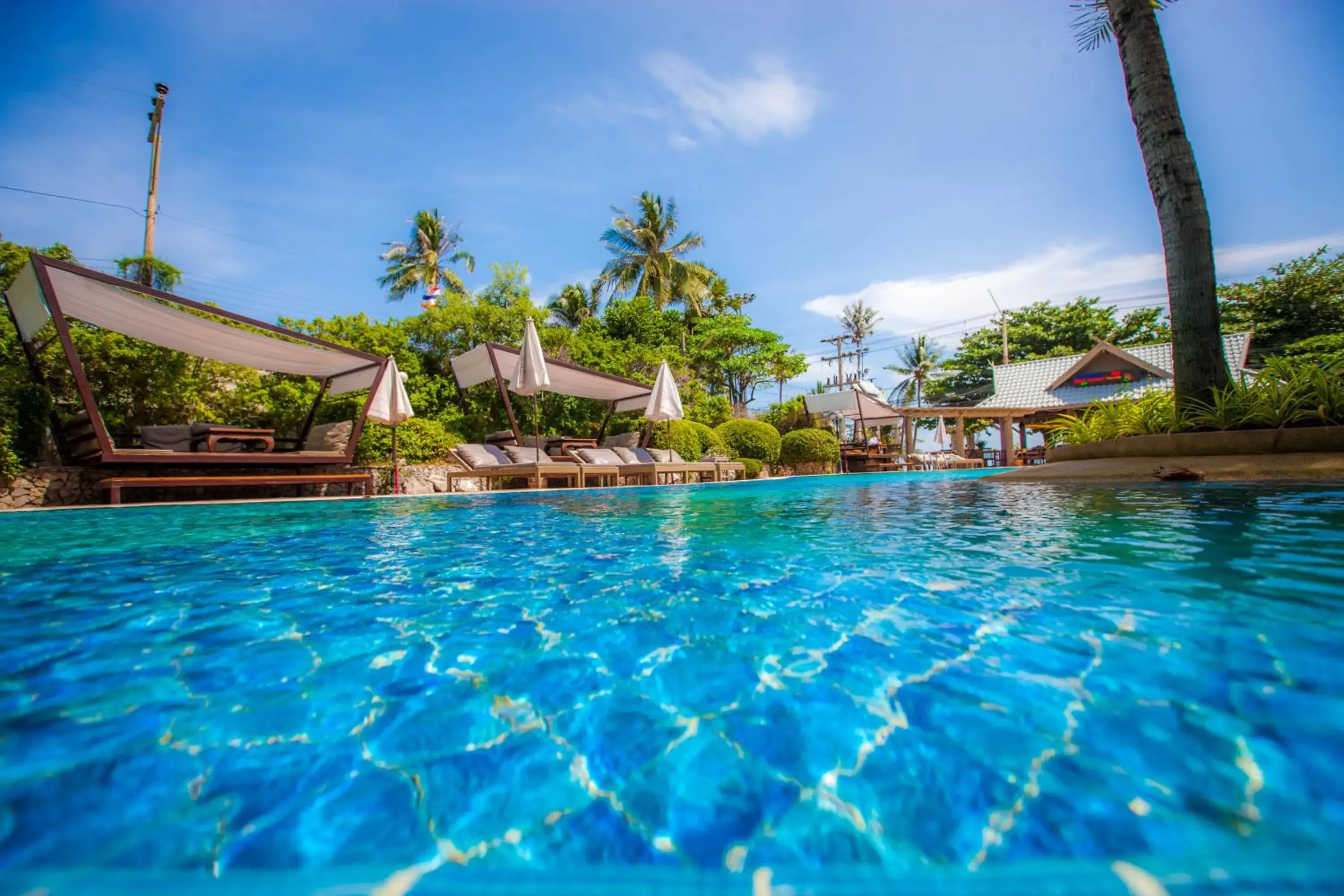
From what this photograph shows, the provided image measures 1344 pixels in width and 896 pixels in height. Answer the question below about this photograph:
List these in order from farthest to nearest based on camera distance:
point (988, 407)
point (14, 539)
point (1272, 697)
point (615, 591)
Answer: point (988, 407), point (14, 539), point (615, 591), point (1272, 697)

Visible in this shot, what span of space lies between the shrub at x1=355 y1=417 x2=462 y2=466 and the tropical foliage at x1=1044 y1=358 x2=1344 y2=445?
12177mm

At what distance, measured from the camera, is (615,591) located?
2.40m

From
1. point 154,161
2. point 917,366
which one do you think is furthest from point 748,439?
point 917,366

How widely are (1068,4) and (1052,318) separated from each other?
112ft

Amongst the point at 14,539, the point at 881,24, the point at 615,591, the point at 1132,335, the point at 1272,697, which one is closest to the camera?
the point at 1272,697

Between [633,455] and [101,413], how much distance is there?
9.67m

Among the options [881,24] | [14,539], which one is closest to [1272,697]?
[14,539]

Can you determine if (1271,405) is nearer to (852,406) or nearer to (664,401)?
(664,401)

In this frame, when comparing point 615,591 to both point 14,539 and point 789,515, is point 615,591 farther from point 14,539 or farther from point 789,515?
point 14,539

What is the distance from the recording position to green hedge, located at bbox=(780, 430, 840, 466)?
59.1ft

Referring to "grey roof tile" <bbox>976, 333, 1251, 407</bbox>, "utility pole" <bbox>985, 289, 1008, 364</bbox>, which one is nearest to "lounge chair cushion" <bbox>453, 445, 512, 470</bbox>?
"grey roof tile" <bbox>976, 333, 1251, 407</bbox>

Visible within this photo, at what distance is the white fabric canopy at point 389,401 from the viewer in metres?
9.35

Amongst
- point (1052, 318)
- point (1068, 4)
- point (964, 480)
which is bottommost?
point (964, 480)

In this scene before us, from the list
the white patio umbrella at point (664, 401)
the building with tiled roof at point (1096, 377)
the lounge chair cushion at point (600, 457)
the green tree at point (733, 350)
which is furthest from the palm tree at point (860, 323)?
the lounge chair cushion at point (600, 457)
